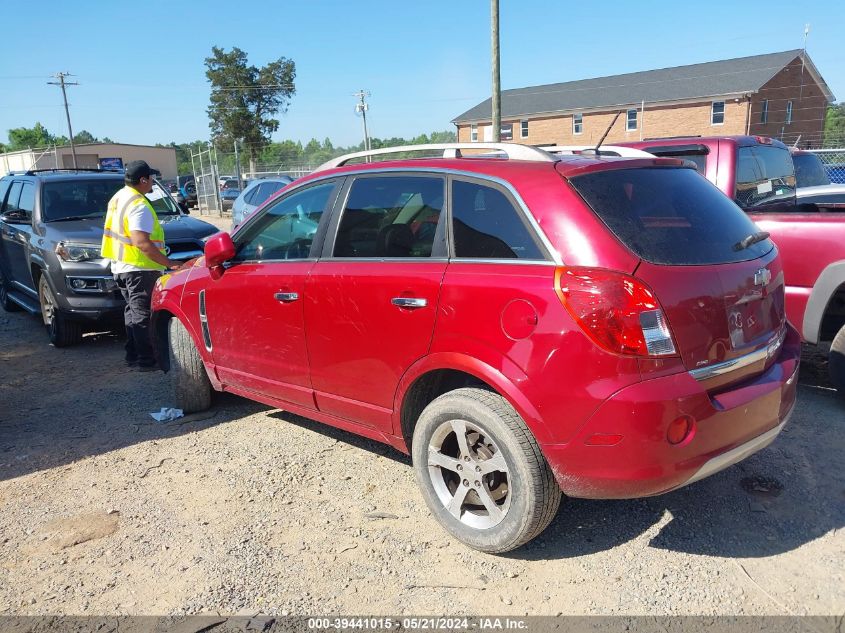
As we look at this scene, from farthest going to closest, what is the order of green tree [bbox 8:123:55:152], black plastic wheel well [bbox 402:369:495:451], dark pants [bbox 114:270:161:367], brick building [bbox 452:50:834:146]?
green tree [bbox 8:123:55:152] → brick building [bbox 452:50:834:146] → dark pants [bbox 114:270:161:367] → black plastic wheel well [bbox 402:369:495:451]

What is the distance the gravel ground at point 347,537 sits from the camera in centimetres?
279

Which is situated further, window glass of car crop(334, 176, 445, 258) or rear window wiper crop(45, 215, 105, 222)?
rear window wiper crop(45, 215, 105, 222)

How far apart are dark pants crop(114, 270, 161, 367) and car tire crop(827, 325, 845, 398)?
18.4 feet

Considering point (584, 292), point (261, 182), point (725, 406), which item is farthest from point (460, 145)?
point (261, 182)

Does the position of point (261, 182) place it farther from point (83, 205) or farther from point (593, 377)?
point (593, 377)

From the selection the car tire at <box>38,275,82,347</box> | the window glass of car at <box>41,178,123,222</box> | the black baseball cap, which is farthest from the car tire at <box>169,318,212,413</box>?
the window glass of car at <box>41,178,123,222</box>

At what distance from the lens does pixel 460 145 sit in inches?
138

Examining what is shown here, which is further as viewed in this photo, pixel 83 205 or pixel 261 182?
pixel 261 182

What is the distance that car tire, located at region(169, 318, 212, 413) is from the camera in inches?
193

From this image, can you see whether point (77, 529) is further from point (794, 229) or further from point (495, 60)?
point (495, 60)

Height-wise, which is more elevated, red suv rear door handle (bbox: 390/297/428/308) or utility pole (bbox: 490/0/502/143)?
utility pole (bbox: 490/0/502/143)

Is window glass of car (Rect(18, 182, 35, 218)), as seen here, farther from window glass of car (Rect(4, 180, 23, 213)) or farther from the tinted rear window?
the tinted rear window

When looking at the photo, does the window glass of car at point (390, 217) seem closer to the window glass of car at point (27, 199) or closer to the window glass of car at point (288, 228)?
the window glass of car at point (288, 228)

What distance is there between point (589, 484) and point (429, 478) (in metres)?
0.87
